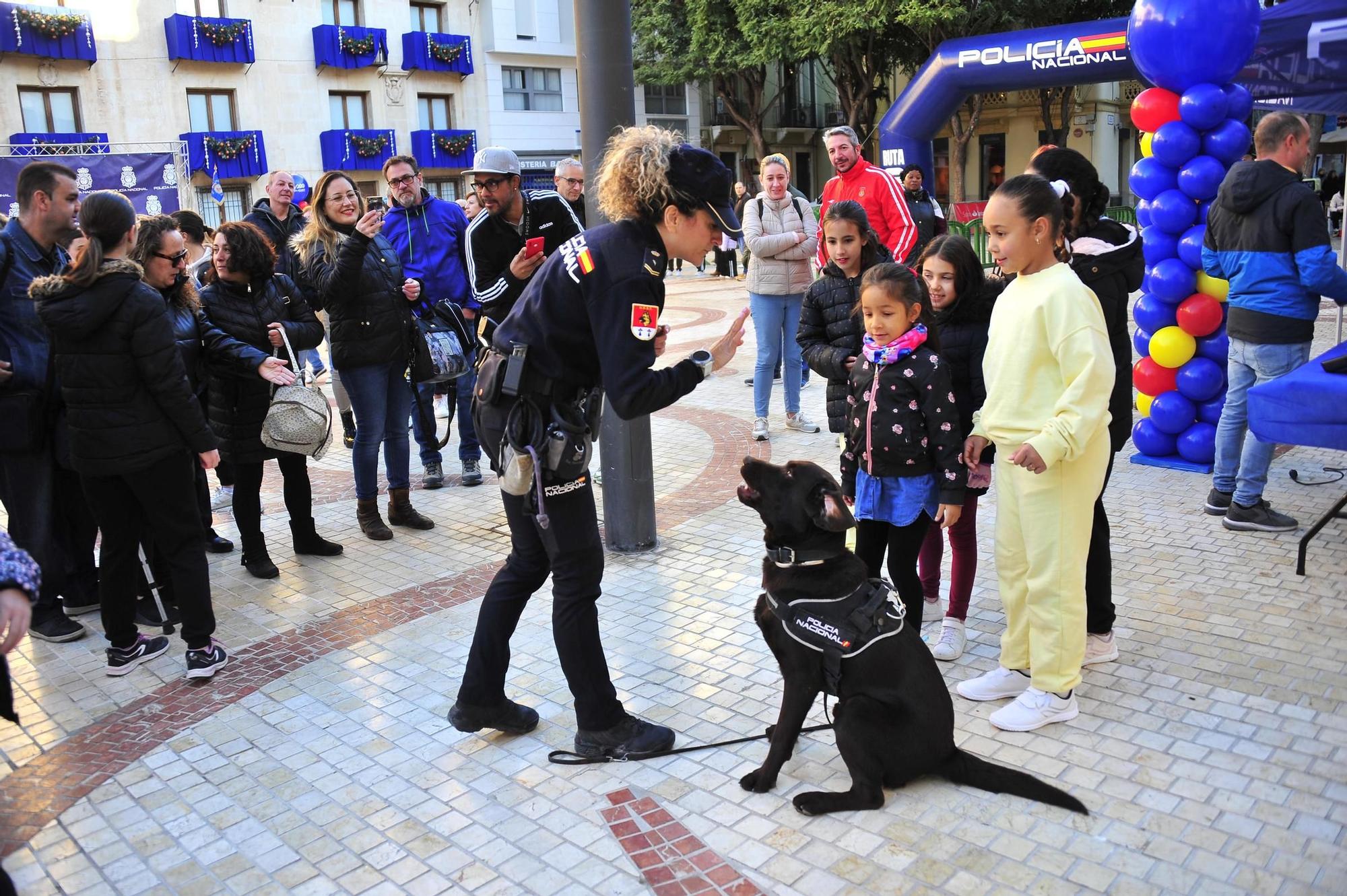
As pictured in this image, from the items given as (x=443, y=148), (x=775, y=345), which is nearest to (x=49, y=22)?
(x=443, y=148)

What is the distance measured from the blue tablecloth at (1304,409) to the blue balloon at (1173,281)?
2345mm

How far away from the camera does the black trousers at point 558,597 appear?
3.43 metres

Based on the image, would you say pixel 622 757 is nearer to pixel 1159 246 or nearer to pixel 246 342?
pixel 246 342

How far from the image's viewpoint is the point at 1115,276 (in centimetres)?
402

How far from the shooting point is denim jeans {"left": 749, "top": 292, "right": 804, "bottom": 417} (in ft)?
26.4

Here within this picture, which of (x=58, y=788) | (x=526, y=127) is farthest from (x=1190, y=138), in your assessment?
(x=526, y=127)

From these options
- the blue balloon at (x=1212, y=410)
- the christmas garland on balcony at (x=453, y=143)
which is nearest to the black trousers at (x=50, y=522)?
the blue balloon at (x=1212, y=410)

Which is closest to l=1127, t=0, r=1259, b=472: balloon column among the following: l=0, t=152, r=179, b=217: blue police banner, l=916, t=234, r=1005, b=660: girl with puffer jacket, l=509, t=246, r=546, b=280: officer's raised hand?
l=916, t=234, r=1005, b=660: girl with puffer jacket

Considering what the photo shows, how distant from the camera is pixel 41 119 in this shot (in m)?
28.4

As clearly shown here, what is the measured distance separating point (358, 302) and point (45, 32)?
2772cm

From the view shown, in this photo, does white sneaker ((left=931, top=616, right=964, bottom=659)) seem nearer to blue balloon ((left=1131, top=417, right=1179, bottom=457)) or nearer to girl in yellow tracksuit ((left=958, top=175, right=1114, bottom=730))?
girl in yellow tracksuit ((left=958, top=175, right=1114, bottom=730))

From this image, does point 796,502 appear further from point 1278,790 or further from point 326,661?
point 326,661

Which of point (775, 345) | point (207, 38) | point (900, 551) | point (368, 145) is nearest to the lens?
point (900, 551)

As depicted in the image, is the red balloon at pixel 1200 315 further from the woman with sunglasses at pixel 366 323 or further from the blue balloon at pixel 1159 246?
the woman with sunglasses at pixel 366 323
